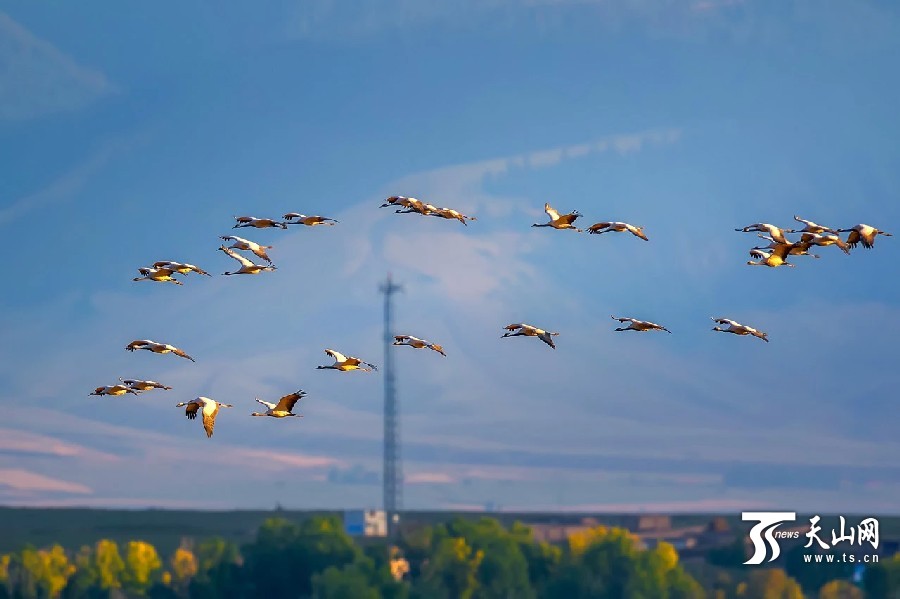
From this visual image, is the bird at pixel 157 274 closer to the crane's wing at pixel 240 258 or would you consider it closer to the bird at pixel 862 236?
the crane's wing at pixel 240 258

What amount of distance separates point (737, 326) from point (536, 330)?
888 centimetres

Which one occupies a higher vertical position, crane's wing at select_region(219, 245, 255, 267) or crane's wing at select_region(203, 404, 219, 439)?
crane's wing at select_region(219, 245, 255, 267)

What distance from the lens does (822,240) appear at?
81.3 meters

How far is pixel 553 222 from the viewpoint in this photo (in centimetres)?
8538

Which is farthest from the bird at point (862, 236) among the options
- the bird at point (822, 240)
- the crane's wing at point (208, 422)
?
the crane's wing at point (208, 422)

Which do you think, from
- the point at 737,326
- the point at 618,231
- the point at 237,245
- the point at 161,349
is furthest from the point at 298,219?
the point at 737,326

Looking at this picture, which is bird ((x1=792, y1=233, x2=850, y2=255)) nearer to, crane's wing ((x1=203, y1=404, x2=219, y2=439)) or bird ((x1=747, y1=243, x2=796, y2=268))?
bird ((x1=747, y1=243, x2=796, y2=268))

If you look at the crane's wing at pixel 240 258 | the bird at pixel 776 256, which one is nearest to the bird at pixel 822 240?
the bird at pixel 776 256

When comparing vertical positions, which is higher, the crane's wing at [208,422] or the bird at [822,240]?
the bird at [822,240]

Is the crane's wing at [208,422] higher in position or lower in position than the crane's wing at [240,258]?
lower

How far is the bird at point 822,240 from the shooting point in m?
80.8

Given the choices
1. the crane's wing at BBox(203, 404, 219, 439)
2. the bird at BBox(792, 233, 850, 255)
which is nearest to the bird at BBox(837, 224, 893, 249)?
the bird at BBox(792, 233, 850, 255)

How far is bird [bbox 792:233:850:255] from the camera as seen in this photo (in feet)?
265

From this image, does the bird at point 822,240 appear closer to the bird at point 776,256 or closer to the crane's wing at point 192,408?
the bird at point 776,256
